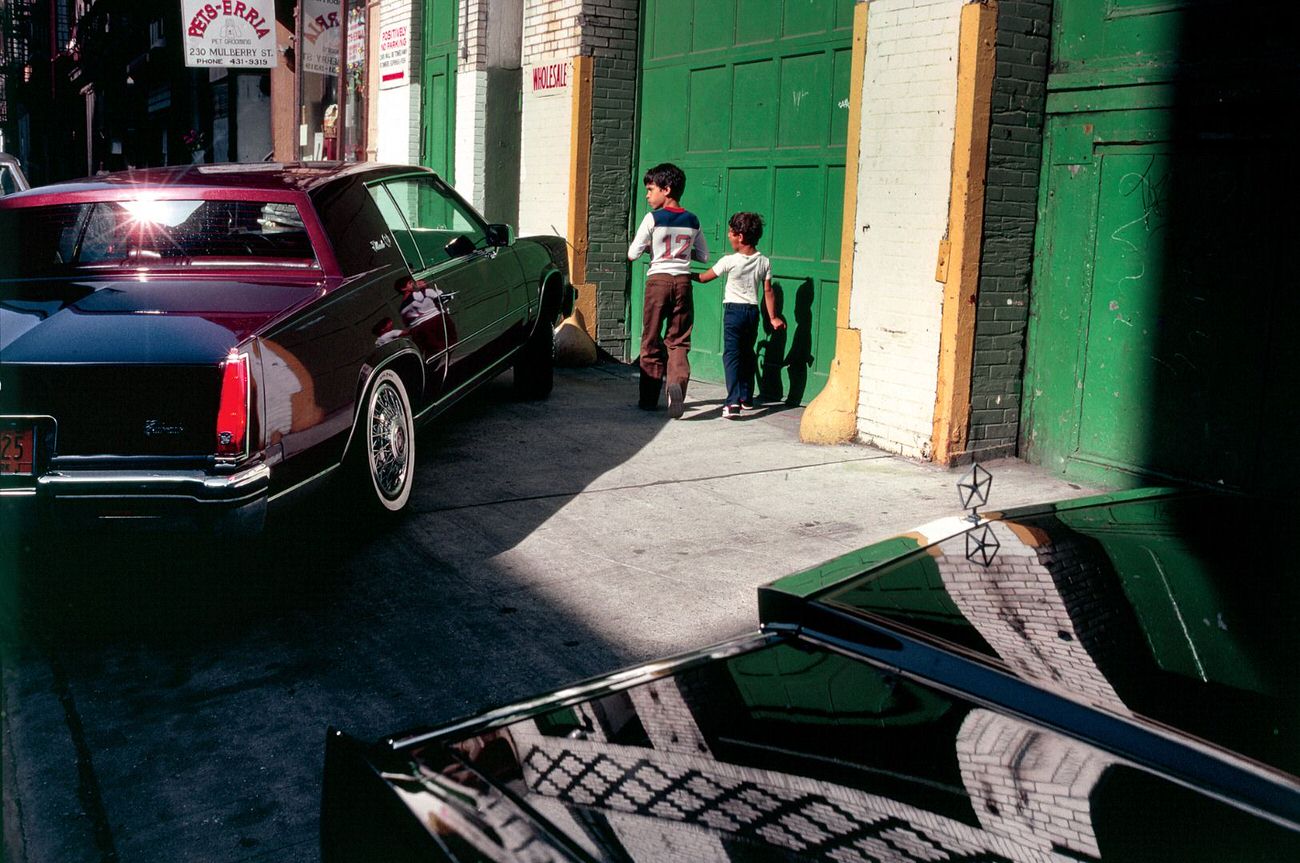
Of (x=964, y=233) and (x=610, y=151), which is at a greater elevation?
(x=610, y=151)

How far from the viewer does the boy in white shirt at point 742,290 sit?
831cm

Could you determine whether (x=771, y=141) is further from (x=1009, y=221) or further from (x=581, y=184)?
(x=1009, y=221)

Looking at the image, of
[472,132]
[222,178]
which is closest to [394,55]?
[472,132]

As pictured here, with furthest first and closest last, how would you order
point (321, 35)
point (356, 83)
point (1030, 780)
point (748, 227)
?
point (356, 83), point (321, 35), point (748, 227), point (1030, 780)

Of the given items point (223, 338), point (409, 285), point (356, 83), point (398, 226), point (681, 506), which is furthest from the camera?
point (356, 83)

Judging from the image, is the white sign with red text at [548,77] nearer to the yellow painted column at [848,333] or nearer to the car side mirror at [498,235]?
the car side mirror at [498,235]

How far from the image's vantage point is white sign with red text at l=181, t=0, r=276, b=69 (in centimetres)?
1348

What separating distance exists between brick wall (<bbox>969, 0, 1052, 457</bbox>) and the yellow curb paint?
4.86 meters

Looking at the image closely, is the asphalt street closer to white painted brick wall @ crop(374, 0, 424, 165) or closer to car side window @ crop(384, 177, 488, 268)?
car side window @ crop(384, 177, 488, 268)

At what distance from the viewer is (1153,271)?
6234 millimetres

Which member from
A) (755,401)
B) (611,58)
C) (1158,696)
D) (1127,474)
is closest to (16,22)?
(611,58)

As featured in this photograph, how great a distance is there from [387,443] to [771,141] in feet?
15.2

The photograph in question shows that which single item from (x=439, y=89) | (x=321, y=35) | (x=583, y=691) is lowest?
(x=583, y=691)

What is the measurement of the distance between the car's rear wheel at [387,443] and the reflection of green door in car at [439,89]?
7974 millimetres
